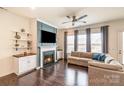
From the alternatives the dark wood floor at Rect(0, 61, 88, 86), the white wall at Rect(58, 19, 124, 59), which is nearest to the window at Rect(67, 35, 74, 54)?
the white wall at Rect(58, 19, 124, 59)

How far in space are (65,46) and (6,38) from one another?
480 cm

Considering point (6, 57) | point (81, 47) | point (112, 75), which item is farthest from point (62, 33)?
Answer: point (112, 75)

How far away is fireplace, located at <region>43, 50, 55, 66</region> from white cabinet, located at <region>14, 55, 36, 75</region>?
981mm

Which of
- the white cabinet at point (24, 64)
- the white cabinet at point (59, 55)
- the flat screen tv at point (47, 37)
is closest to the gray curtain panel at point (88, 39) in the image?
the white cabinet at point (59, 55)

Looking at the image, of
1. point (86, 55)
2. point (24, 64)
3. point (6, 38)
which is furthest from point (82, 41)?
point (6, 38)

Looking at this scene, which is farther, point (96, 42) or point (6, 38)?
point (96, 42)

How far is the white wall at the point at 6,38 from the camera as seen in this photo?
377 centimetres

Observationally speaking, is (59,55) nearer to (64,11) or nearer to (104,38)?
(104,38)

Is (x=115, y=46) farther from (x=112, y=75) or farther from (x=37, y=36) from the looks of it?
(x=37, y=36)

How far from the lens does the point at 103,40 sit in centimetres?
600

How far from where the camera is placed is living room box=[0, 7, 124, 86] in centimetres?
319

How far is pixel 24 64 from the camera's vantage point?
13.7 ft

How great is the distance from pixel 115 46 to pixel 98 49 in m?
1.07
